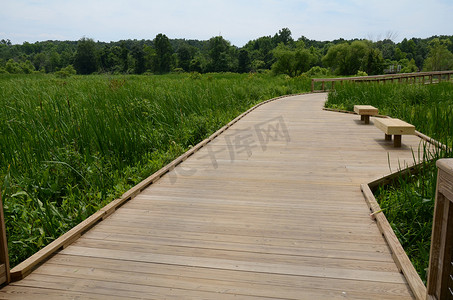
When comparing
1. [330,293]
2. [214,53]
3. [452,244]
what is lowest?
[330,293]

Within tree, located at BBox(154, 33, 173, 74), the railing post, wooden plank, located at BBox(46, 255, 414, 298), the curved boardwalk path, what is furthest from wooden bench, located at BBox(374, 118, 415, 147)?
tree, located at BBox(154, 33, 173, 74)

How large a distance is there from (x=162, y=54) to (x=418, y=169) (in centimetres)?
6175

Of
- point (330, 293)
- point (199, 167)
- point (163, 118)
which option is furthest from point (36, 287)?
point (163, 118)

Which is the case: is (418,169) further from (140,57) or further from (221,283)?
(140,57)

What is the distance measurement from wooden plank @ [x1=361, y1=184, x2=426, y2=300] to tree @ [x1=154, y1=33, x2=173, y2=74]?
57.4m

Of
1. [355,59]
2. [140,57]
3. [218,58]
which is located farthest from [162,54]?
[355,59]

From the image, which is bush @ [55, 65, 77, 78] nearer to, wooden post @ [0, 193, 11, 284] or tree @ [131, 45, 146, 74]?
wooden post @ [0, 193, 11, 284]

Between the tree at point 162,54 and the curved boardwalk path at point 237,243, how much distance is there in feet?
184

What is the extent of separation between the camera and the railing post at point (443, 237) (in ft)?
4.37

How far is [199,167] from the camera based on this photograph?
4.23 metres

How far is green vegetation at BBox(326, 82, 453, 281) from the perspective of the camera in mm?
2695

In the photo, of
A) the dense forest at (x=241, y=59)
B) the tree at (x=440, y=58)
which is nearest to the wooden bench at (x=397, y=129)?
the dense forest at (x=241, y=59)

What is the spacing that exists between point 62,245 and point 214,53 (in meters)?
65.4

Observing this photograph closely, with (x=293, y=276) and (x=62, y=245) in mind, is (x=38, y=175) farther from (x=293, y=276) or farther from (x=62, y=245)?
(x=293, y=276)
